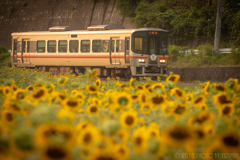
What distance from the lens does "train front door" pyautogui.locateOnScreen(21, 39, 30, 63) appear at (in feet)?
74.4

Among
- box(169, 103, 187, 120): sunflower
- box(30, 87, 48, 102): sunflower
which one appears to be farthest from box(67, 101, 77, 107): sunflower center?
box(169, 103, 187, 120): sunflower

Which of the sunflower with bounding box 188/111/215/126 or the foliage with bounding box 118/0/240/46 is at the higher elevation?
the foliage with bounding box 118/0/240/46

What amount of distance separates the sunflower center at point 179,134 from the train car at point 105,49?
16.1 m

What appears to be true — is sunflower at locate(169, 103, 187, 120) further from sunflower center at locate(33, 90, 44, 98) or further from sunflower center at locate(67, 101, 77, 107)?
sunflower center at locate(33, 90, 44, 98)

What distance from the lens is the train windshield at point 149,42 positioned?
1823cm

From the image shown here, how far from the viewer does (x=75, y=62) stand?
20406mm

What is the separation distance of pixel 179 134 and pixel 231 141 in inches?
12.4

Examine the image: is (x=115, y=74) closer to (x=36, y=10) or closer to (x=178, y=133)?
(x=178, y=133)

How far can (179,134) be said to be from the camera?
1961mm

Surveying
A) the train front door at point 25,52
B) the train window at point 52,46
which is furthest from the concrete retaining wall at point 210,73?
the train front door at point 25,52

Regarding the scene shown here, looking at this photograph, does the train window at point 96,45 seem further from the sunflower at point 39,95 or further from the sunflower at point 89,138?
the sunflower at point 89,138

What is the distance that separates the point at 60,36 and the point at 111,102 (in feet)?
59.7

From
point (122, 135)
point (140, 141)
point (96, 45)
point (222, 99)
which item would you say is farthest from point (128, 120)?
point (96, 45)

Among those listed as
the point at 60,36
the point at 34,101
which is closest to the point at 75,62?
the point at 60,36
